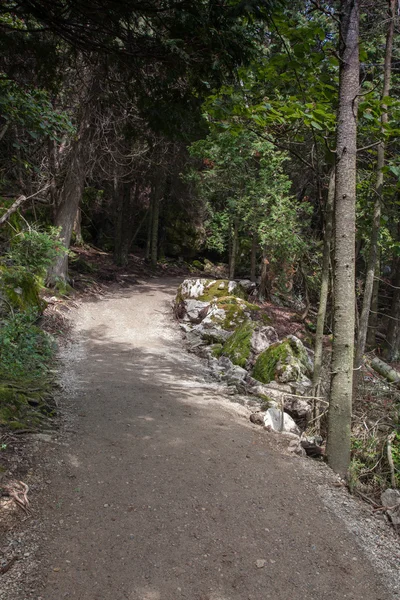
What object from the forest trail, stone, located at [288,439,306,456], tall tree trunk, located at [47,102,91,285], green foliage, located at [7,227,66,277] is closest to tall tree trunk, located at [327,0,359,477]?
stone, located at [288,439,306,456]

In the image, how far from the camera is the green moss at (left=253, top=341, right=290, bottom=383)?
8.28m

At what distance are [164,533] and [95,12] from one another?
14.9ft

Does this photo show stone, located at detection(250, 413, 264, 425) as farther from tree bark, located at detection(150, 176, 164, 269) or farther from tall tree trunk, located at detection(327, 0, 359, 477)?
tree bark, located at detection(150, 176, 164, 269)

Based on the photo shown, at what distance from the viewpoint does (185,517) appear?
3.41 metres

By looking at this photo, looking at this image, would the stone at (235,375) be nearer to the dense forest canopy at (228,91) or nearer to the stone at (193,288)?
the dense forest canopy at (228,91)

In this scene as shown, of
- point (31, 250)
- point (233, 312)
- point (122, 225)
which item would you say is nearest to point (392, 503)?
point (31, 250)

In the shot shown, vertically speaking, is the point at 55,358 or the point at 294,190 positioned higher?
the point at 294,190

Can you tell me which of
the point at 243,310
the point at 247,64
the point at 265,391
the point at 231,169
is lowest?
the point at 265,391

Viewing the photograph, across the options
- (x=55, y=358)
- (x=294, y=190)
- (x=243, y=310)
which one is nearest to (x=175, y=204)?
(x=294, y=190)

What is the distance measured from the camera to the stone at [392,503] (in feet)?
12.9

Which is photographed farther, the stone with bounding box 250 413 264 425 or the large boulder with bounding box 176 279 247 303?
the large boulder with bounding box 176 279 247 303

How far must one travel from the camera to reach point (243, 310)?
11.6 meters

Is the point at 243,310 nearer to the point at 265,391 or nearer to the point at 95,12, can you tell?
the point at 265,391

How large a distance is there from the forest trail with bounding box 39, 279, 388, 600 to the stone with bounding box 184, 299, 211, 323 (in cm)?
594
